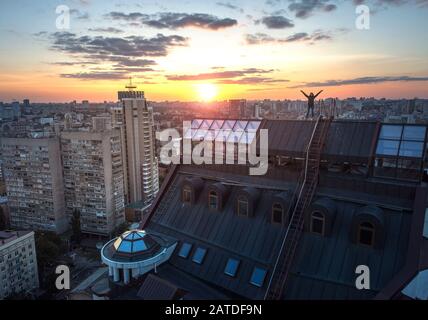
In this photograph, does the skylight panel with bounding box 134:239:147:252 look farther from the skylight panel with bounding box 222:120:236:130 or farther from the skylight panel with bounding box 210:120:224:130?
the skylight panel with bounding box 222:120:236:130

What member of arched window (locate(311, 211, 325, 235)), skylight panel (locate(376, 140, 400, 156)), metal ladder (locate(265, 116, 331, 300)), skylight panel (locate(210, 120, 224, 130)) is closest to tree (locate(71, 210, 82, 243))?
skylight panel (locate(210, 120, 224, 130))

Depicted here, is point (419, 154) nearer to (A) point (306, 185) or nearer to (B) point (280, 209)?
(A) point (306, 185)

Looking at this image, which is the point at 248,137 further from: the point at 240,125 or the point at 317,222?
the point at 317,222

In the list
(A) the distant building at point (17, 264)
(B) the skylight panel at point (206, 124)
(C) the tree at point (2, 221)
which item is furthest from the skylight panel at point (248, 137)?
(C) the tree at point (2, 221)

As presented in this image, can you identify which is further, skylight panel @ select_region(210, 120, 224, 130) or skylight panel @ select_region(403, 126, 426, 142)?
skylight panel @ select_region(210, 120, 224, 130)

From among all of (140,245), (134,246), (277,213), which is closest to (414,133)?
(277,213)

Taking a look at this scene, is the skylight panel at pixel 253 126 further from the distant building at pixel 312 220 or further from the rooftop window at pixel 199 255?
the rooftop window at pixel 199 255

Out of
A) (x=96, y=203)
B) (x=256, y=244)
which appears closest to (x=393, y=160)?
(x=256, y=244)
